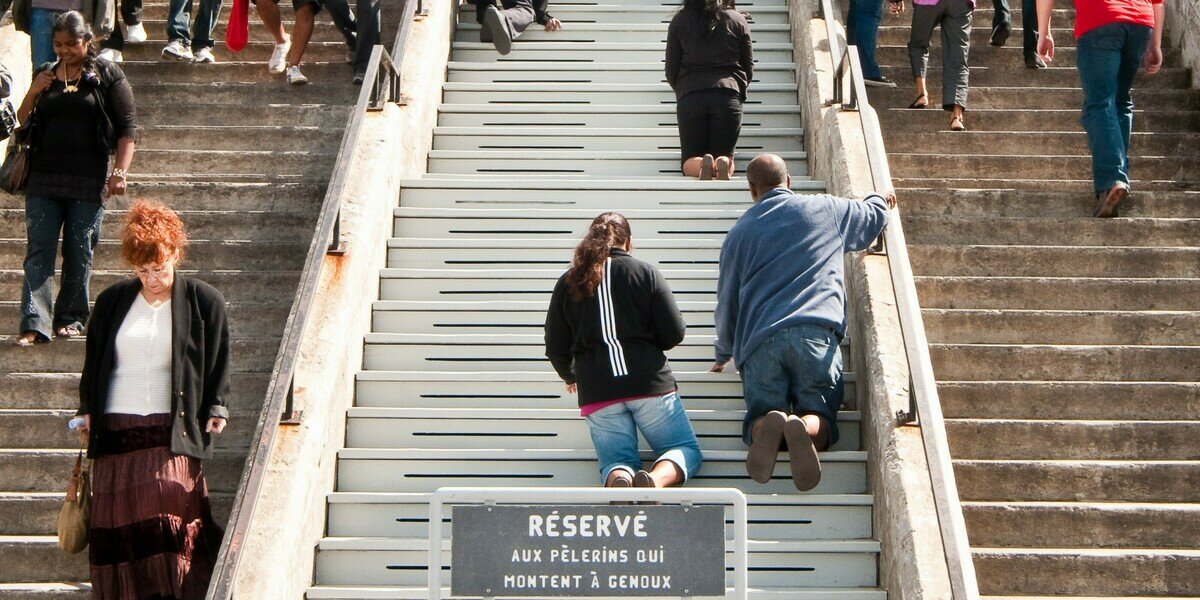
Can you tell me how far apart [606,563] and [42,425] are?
3.73 meters

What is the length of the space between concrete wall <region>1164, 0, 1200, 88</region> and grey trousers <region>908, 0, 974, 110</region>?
5.27ft

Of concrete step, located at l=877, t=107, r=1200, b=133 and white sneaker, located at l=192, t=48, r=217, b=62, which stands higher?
white sneaker, located at l=192, t=48, r=217, b=62

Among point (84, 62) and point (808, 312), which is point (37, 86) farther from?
point (808, 312)

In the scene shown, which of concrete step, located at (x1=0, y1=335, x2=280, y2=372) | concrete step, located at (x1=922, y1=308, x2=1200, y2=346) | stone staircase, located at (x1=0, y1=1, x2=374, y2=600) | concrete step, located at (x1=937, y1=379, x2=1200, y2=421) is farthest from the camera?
concrete step, located at (x1=922, y1=308, x2=1200, y2=346)

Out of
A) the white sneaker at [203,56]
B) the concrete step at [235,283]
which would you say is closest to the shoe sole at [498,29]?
the white sneaker at [203,56]

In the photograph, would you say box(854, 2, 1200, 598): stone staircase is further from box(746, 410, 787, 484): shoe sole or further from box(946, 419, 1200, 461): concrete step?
box(746, 410, 787, 484): shoe sole

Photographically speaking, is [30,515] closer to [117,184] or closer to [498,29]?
[117,184]

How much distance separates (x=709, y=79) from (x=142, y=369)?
4287mm

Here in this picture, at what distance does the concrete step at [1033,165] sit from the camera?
405 inches

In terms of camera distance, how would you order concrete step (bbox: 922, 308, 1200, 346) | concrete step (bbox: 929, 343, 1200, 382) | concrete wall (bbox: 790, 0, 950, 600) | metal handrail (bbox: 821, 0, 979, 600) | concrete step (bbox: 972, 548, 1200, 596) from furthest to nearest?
concrete step (bbox: 922, 308, 1200, 346) < concrete step (bbox: 929, 343, 1200, 382) < concrete step (bbox: 972, 548, 1200, 596) < concrete wall (bbox: 790, 0, 950, 600) < metal handrail (bbox: 821, 0, 979, 600)

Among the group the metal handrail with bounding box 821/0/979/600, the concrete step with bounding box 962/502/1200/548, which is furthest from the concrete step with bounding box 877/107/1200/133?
the concrete step with bounding box 962/502/1200/548

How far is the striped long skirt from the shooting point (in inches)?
259

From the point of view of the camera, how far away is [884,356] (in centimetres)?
742

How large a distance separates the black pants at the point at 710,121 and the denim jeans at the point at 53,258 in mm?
3386
